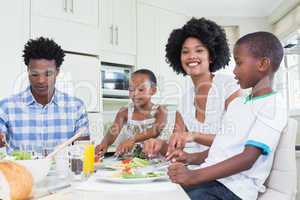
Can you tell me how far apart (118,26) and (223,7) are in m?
1.56

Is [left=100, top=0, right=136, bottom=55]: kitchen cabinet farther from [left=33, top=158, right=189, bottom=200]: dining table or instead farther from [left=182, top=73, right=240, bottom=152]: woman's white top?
[left=33, top=158, right=189, bottom=200]: dining table

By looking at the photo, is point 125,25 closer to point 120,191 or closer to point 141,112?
point 141,112

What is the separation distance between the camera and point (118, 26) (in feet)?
10.7

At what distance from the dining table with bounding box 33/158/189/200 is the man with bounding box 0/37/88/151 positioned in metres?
0.71

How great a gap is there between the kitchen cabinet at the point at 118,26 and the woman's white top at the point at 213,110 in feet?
5.67

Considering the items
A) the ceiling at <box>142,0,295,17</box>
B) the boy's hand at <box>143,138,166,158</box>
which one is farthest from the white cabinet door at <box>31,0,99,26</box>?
the boy's hand at <box>143,138,166,158</box>

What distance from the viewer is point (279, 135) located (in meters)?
1.02

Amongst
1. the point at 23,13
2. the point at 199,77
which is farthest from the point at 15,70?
the point at 199,77

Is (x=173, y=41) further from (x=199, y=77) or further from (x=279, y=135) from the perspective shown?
(x=279, y=135)

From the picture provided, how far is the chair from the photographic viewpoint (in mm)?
1036

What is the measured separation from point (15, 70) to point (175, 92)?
2.05 metres

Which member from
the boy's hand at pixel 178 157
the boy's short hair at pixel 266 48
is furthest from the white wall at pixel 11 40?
the boy's short hair at pixel 266 48

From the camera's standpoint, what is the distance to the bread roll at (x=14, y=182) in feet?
2.26

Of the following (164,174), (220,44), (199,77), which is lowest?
(164,174)
